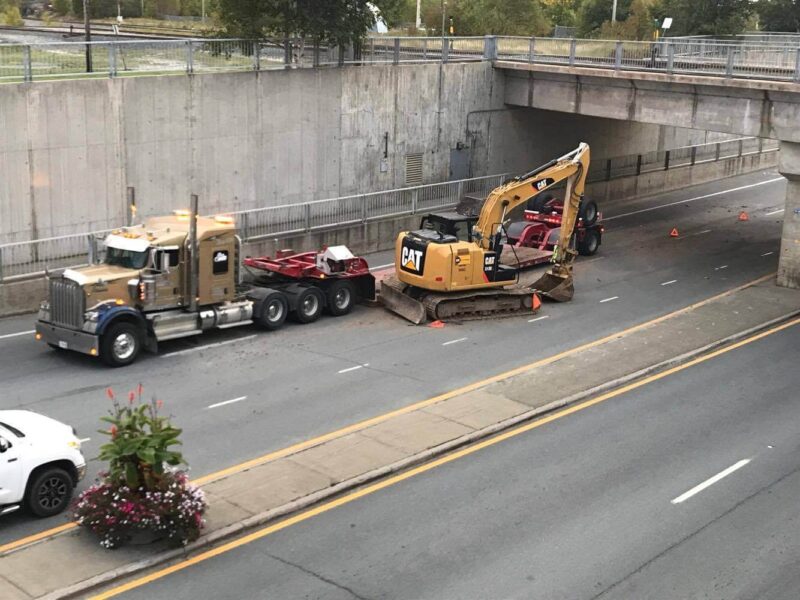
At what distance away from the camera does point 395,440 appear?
18.5m

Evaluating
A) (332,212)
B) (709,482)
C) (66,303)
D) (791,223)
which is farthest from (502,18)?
(709,482)

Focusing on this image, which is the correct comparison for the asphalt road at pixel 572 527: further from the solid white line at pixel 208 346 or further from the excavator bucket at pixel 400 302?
the solid white line at pixel 208 346

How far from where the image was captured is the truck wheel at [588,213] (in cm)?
3505

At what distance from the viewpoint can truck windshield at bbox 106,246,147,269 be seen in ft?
77.2

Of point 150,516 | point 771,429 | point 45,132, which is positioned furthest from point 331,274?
point 150,516

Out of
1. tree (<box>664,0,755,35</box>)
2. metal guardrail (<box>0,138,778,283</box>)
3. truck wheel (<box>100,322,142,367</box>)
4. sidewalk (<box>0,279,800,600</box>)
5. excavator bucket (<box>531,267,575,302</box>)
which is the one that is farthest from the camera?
tree (<box>664,0,755,35</box>)

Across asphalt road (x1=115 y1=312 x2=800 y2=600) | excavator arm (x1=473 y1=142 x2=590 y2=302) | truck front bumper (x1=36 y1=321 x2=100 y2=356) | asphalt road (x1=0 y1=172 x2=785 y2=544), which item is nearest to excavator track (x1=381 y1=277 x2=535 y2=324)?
asphalt road (x1=0 y1=172 x2=785 y2=544)

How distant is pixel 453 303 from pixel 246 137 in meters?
10.5

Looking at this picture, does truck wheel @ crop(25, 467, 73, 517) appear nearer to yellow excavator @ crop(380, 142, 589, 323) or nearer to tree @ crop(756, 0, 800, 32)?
yellow excavator @ crop(380, 142, 589, 323)

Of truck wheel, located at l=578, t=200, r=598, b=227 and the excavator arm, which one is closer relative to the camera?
the excavator arm

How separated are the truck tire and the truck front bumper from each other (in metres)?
4.54

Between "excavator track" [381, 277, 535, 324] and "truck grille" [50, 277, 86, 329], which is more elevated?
"truck grille" [50, 277, 86, 329]

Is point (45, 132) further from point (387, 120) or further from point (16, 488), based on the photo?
point (16, 488)

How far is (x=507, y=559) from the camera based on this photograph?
1428 centimetres
